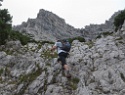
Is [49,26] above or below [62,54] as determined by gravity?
above

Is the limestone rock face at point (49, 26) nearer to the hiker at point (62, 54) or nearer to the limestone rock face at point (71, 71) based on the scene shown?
the limestone rock face at point (71, 71)

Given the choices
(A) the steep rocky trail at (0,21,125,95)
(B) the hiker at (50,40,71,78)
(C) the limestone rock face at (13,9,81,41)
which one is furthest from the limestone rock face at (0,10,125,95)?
(C) the limestone rock face at (13,9,81,41)

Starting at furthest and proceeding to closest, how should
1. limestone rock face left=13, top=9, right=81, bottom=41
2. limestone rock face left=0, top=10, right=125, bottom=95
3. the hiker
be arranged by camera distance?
1. limestone rock face left=13, top=9, right=81, bottom=41
2. the hiker
3. limestone rock face left=0, top=10, right=125, bottom=95

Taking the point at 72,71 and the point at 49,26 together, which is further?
the point at 49,26

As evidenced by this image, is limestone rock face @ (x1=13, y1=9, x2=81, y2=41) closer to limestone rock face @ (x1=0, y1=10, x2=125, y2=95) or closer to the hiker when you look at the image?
limestone rock face @ (x1=0, y1=10, x2=125, y2=95)

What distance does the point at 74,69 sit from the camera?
26.6 meters

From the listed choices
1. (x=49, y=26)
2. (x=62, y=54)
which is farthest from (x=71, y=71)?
(x=49, y=26)

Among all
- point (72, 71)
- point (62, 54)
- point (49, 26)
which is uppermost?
point (49, 26)

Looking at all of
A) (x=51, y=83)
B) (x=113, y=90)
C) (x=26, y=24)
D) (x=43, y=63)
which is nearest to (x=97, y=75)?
(x=113, y=90)

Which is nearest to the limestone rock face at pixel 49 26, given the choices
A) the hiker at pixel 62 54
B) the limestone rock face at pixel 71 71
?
the limestone rock face at pixel 71 71

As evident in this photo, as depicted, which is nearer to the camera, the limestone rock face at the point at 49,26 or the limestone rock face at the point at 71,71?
the limestone rock face at the point at 71,71

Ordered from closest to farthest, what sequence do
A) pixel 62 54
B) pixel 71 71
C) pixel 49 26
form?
pixel 62 54 < pixel 71 71 < pixel 49 26

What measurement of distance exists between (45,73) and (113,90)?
739cm

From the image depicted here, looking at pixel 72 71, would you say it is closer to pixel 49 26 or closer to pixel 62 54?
pixel 62 54
